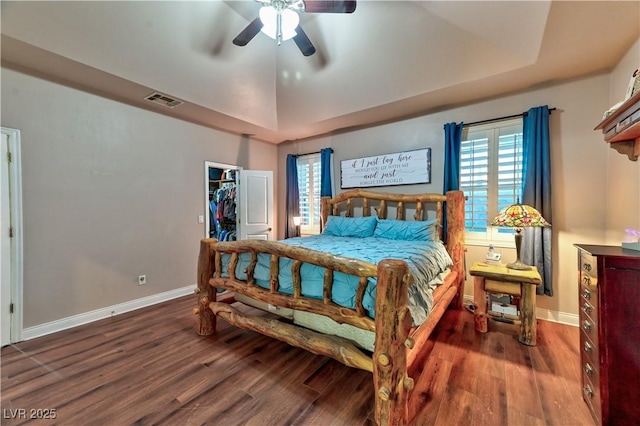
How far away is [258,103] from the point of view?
12.5 ft

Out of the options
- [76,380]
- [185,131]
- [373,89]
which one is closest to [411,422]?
[76,380]

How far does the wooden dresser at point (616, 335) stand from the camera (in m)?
1.32

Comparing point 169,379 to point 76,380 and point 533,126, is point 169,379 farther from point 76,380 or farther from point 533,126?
point 533,126

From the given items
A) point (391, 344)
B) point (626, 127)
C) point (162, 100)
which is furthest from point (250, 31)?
point (626, 127)

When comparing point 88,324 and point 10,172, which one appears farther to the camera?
point 88,324

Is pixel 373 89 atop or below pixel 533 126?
atop

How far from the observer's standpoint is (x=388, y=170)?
154 inches

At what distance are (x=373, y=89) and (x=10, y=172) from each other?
391 centimetres

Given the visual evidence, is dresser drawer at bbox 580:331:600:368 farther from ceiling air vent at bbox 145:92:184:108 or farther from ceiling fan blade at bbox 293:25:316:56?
ceiling air vent at bbox 145:92:184:108

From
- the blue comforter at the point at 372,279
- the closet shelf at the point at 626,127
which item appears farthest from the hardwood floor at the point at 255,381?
the closet shelf at the point at 626,127

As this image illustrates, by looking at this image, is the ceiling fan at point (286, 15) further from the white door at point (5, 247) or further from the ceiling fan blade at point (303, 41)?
the white door at point (5, 247)

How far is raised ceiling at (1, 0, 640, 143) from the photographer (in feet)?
6.82

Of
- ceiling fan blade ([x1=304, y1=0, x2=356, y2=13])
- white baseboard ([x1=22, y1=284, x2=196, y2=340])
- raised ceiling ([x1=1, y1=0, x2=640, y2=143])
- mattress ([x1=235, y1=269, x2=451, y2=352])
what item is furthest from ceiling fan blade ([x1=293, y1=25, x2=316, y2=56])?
white baseboard ([x1=22, y1=284, x2=196, y2=340])

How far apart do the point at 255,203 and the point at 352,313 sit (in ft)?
11.0
